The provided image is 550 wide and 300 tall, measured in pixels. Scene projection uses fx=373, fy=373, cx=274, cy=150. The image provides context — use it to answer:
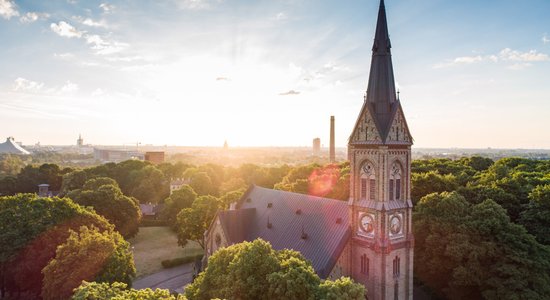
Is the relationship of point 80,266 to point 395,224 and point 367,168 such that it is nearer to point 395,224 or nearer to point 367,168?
point 367,168

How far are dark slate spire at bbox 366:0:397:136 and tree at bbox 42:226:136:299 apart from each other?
28.0 m

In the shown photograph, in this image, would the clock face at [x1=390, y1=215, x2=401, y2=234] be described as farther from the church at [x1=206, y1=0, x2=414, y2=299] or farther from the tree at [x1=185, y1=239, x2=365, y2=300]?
the tree at [x1=185, y1=239, x2=365, y2=300]

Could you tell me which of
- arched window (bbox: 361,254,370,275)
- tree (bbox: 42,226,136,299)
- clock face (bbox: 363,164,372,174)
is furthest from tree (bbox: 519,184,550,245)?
tree (bbox: 42,226,136,299)

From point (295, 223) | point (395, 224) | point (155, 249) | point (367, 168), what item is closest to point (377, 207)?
point (395, 224)

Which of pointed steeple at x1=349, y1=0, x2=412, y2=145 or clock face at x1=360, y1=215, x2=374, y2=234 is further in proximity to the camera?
clock face at x1=360, y1=215, x2=374, y2=234

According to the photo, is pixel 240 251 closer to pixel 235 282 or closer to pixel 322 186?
pixel 235 282

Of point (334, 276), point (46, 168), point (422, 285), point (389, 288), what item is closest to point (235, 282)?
point (334, 276)

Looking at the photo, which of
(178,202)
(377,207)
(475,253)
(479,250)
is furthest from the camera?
(178,202)

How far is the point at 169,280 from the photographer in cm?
5084

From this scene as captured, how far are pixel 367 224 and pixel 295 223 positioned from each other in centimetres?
950

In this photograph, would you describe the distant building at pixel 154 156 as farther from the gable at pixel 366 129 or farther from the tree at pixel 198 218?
the gable at pixel 366 129

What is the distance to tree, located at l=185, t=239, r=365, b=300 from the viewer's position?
78.6 feet

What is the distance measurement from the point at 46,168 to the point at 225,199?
76.2 meters

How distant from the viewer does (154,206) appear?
3797 inches
